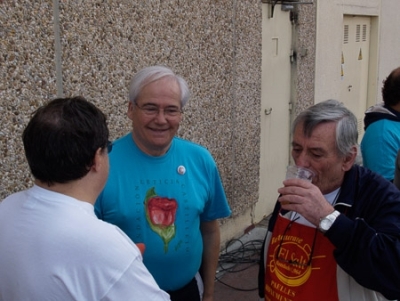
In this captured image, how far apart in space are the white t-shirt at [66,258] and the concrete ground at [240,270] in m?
2.84

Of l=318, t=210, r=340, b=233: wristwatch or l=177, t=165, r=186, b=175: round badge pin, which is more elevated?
l=177, t=165, r=186, b=175: round badge pin

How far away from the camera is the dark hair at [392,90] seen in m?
3.10

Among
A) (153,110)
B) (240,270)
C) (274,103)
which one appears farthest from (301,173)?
(274,103)

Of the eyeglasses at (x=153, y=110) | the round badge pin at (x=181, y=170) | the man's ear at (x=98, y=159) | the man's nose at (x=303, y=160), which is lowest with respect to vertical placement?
the round badge pin at (x=181, y=170)

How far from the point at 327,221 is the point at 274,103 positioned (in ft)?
13.0

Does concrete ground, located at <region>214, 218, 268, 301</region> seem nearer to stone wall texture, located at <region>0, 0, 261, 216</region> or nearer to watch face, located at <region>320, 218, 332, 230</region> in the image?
stone wall texture, located at <region>0, 0, 261, 216</region>

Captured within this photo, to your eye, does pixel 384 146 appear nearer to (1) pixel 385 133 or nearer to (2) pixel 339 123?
(1) pixel 385 133

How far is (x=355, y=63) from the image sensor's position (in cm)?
805

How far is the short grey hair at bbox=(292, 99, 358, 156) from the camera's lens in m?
1.89

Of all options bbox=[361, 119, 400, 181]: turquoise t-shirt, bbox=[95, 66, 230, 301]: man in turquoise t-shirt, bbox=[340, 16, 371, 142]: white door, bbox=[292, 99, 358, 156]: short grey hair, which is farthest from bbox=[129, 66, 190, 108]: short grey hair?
bbox=[340, 16, 371, 142]: white door

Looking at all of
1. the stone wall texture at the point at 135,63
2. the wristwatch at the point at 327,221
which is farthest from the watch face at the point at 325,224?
the stone wall texture at the point at 135,63

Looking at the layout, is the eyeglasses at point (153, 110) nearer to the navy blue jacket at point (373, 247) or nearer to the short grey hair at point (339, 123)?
the short grey hair at point (339, 123)

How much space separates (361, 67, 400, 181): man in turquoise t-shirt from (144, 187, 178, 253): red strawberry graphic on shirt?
4.57 feet

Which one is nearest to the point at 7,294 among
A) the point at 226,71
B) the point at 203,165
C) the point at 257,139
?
the point at 203,165
